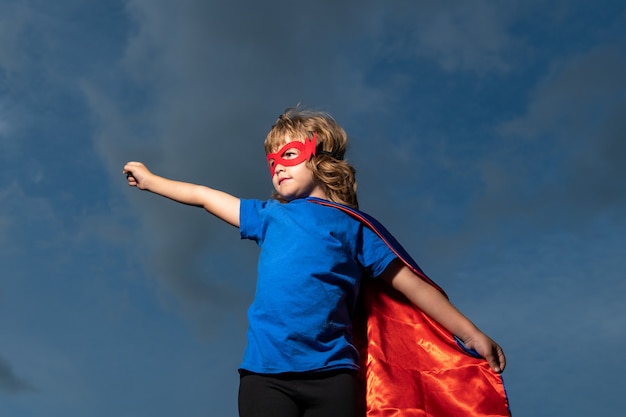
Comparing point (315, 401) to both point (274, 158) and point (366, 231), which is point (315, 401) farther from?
point (274, 158)

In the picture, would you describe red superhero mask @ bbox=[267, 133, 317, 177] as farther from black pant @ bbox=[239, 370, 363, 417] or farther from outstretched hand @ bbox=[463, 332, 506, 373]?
outstretched hand @ bbox=[463, 332, 506, 373]

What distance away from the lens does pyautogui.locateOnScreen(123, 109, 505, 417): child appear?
Answer: 376 centimetres

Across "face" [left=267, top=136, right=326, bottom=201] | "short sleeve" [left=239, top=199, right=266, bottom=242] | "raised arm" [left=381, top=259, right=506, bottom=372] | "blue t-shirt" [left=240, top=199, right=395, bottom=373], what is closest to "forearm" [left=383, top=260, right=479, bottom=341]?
"raised arm" [left=381, top=259, right=506, bottom=372]

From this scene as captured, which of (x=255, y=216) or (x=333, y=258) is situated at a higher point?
(x=255, y=216)

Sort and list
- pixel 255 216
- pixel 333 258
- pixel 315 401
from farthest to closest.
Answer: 1. pixel 255 216
2. pixel 333 258
3. pixel 315 401

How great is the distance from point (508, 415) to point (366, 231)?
1359 mm

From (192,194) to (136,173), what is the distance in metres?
0.48

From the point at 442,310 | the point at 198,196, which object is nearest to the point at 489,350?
the point at 442,310

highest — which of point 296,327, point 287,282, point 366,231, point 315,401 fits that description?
point 366,231

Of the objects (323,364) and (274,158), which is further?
(274,158)

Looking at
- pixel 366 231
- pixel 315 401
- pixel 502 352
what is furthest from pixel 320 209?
pixel 502 352

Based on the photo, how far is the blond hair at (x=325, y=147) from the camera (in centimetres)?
450

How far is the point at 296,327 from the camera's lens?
12.5 ft

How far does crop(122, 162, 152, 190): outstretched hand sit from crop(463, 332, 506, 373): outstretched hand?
2.21 meters
